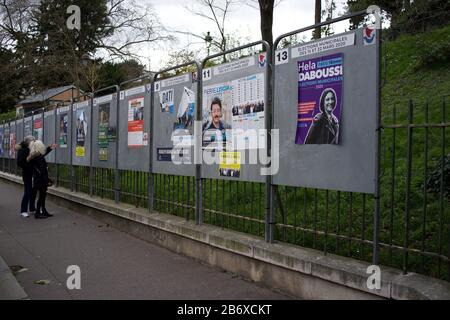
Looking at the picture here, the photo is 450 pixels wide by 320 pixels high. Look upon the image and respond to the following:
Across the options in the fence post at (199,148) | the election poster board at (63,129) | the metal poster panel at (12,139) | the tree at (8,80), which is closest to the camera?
the fence post at (199,148)

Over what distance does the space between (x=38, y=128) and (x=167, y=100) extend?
869 centimetres

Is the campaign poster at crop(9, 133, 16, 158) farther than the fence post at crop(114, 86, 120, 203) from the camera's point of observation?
Yes

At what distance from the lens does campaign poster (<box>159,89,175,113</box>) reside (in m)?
7.35

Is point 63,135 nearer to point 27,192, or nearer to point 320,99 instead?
point 27,192

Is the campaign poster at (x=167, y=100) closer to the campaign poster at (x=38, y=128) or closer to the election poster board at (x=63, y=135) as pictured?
the election poster board at (x=63, y=135)

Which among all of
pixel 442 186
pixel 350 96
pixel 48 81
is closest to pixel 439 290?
pixel 442 186

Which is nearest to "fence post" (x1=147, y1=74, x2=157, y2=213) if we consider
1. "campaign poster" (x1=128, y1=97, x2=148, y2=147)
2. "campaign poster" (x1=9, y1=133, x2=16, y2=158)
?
"campaign poster" (x1=128, y1=97, x2=148, y2=147)

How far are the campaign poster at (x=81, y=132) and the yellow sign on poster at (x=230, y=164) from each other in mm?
5479

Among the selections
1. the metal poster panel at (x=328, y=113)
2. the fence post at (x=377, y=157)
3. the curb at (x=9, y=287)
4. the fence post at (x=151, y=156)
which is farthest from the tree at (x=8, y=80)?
the fence post at (x=377, y=157)

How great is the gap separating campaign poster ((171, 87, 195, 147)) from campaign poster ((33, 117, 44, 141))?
850 cm

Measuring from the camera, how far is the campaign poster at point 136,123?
26.9 feet

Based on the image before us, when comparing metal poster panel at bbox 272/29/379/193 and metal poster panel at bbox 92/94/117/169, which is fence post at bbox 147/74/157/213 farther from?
metal poster panel at bbox 272/29/379/193

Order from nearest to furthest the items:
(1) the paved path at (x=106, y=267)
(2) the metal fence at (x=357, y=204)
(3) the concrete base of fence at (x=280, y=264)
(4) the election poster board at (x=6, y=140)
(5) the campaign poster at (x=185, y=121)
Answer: (3) the concrete base of fence at (x=280, y=264), (2) the metal fence at (x=357, y=204), (1) the paved path at (x=106, y=267), (5) the campaign poster at (x=185, y=121), (4) the election poster board at (x=6, y=140)
